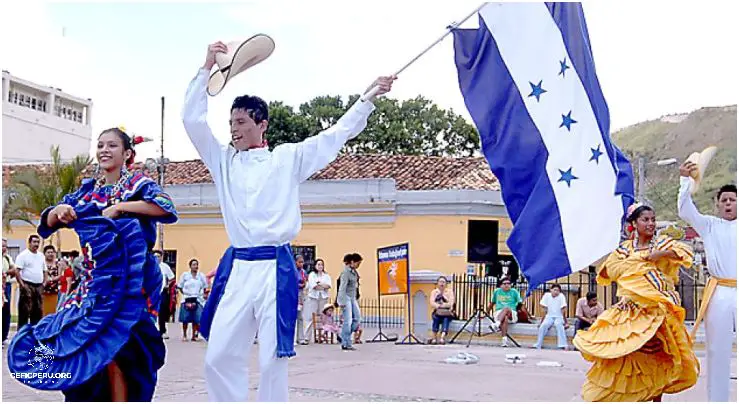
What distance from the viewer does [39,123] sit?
1911 inches

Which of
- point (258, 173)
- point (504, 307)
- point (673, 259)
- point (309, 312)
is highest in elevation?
point (258, 173)

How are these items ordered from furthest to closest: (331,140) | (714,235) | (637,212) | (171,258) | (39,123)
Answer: (39,123), (171,258), (714,235), (637,212), (331,140)

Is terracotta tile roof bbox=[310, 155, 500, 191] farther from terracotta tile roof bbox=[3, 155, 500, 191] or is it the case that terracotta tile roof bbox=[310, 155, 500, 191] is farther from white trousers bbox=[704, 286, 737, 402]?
white trousers bbox=[704, 286, 737, 402]

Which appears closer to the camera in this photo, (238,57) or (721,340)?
(238,57)

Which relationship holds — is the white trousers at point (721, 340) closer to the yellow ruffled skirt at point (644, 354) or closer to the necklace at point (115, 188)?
the yellow ruffled skirt at point (644, 354)

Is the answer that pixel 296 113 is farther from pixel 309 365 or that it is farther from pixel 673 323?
pixel 673 323

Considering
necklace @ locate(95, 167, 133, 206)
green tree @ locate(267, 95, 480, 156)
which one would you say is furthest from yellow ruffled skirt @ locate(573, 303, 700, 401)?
green tree @ locate(267, 95, 480, 156)

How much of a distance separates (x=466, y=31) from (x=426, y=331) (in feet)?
28.3

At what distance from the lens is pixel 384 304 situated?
22.4 meters

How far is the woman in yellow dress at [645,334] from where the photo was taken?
609 cm

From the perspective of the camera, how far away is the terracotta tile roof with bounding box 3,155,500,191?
1013 inches

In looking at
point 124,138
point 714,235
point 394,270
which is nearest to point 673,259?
point 714,235

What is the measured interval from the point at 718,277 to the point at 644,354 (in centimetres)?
86

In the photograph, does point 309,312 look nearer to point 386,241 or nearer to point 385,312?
point 385,312
